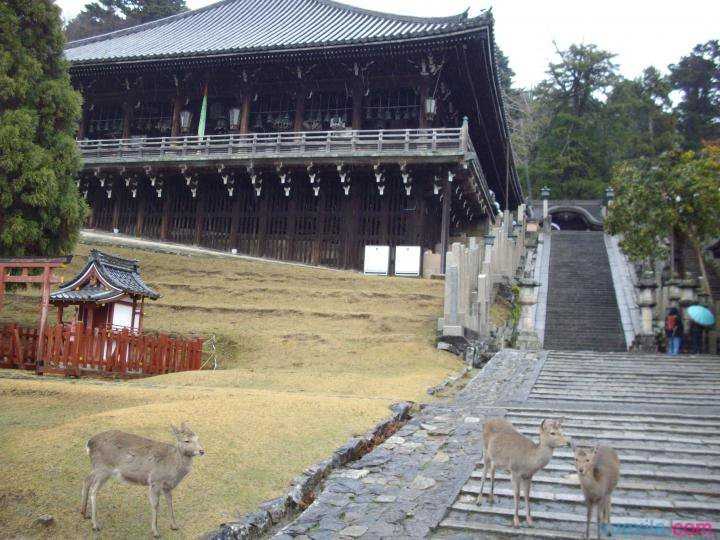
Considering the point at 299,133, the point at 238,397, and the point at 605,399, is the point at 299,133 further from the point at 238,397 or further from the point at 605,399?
the point at 238,397

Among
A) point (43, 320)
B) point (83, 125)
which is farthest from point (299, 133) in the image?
point (43, 320)

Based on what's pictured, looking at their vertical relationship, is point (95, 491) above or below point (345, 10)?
below

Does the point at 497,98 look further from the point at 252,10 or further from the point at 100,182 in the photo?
the point at 100,182

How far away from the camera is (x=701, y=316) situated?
16516 millimetres

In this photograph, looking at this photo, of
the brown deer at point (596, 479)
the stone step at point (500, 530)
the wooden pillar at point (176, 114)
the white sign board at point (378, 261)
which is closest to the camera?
the brown deer at point (596, 479)

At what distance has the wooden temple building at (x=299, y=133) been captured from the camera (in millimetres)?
23453

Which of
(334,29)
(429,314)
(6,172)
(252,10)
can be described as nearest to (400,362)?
(429,314)

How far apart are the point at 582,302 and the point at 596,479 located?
1802 centimetres

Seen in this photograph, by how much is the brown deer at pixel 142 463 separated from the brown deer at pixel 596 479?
302 cm

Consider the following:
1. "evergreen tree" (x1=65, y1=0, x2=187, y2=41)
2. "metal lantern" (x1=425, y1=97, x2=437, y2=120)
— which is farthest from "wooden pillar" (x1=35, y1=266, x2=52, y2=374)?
"evergreen tree" (x1=65, y1=0, x2=187, y2=41)

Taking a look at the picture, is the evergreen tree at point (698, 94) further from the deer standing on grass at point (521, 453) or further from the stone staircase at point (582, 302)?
the deer standing on grass at point (521, 453)

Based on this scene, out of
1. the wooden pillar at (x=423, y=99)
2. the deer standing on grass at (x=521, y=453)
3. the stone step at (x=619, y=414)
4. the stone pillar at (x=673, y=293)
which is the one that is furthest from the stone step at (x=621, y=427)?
the wooden pillar at (x=423, y=99)

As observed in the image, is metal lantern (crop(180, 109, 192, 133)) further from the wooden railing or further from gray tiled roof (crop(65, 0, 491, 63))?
gray tiled roof (crop(65, 0, 491, 63))

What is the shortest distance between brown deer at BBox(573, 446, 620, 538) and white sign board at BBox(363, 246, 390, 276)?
735 inches
